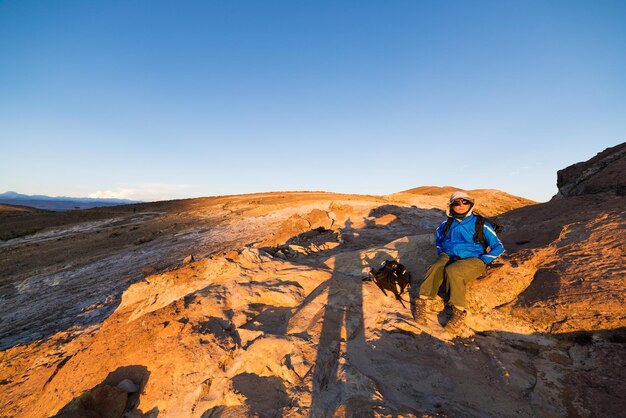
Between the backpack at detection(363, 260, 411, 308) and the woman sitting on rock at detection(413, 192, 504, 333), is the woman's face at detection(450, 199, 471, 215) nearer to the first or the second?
the woman sitting on rock at detection(413, 192, 504, 333)

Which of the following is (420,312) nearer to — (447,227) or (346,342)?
(346,342)

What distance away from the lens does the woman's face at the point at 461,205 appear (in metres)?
4.53

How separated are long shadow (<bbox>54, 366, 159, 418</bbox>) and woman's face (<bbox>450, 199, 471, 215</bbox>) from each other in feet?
16.0

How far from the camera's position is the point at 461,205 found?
4.55 meters

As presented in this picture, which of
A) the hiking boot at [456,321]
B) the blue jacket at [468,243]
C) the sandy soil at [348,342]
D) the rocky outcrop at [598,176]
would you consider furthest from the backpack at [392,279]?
the rocky outcrop at [598,176]

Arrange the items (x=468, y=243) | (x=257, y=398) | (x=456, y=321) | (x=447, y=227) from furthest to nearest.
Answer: (x=447, y=227) → (x=468, y=243) → (x=456, y=321) → (x=257, y=398)

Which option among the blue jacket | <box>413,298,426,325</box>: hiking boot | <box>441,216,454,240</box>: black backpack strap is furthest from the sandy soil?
<box>441,216,454,240</box>: black backpack strap

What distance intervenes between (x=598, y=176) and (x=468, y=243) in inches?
242

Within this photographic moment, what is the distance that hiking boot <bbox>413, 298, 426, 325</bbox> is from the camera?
4.07 meters

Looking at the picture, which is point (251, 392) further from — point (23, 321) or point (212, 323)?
point (23, 321)

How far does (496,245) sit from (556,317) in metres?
1.13

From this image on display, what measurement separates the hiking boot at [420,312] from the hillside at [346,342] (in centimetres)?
10

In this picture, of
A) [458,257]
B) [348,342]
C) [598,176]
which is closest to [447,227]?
[458,257]

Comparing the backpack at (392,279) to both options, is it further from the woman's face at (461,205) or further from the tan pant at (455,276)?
the woman's face at (461,205)
